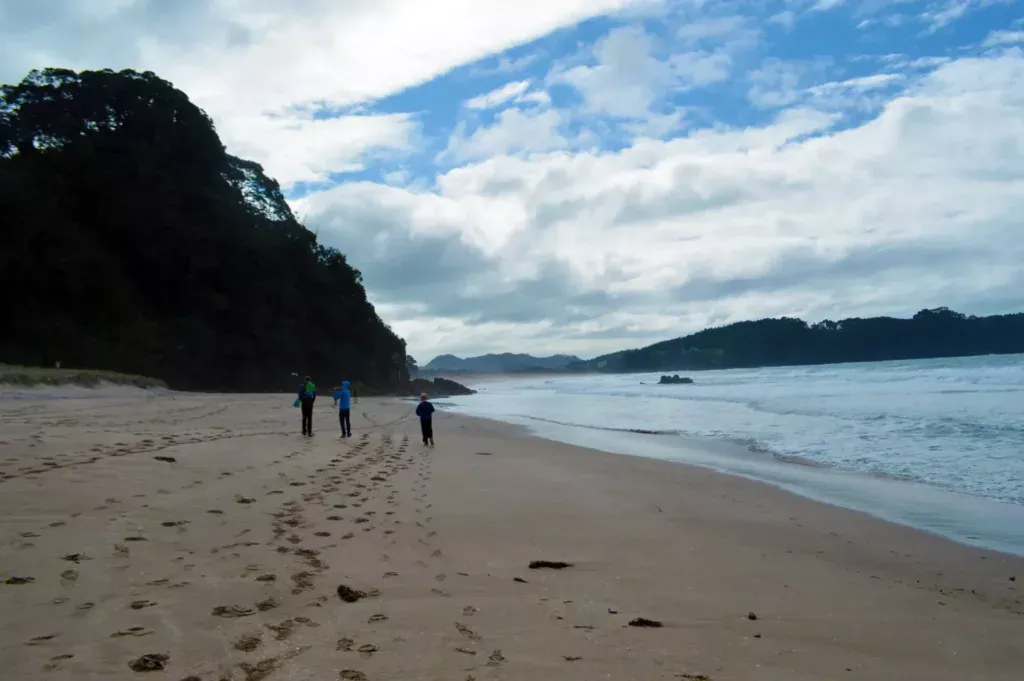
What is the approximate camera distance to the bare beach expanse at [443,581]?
380 cm

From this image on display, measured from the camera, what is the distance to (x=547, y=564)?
6.10m

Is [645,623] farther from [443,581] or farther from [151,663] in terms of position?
[151,663]

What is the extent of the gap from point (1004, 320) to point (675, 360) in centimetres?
8102

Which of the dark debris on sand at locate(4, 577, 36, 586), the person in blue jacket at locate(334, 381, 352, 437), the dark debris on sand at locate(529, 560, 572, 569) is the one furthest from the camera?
the person in blue jacket at locate(334, 381, 352, 437)

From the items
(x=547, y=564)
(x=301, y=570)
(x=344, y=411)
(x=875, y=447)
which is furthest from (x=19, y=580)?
(x=875, y=447)

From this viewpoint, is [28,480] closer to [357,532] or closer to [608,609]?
[357,532]

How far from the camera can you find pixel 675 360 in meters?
192

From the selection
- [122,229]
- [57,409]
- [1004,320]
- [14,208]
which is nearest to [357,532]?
[57,409]

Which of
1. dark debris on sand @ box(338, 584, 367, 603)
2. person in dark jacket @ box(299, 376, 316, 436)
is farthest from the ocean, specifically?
person in dark jacket @ box(299, 376, 316, 436)

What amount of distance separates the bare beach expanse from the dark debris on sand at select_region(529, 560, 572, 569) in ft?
0.33

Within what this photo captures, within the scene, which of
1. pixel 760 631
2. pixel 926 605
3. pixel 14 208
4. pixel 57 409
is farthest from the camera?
pixel 14 208

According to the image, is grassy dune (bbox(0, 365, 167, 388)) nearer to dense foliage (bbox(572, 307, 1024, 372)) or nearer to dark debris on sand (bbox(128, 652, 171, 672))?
dark debris on sand (bbox(128, 652, 171, 672))

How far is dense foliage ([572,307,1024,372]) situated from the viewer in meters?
132

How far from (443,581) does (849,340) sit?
162m
